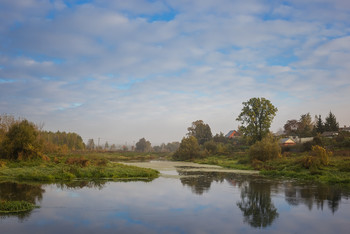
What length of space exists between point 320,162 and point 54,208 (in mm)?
25600

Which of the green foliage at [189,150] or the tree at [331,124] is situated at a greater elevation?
the tree at [331,124]

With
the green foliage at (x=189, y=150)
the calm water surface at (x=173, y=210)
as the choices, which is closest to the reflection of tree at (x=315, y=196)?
the calm water surface at (x=173, y=210)

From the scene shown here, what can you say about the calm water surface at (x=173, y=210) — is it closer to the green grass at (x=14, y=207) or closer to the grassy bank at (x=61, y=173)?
the green grass at (x=14, y=207)

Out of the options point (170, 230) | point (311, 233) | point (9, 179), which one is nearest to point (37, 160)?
point (9, 179)

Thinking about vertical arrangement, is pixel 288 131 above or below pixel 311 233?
above

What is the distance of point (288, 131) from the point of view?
87438 millimetres

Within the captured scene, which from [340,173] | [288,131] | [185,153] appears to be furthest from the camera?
[288,131]

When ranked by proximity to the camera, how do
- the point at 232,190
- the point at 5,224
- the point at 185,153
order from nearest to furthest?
1. the point at 5,224
2. the point at 232,190
3. the point at 185,153

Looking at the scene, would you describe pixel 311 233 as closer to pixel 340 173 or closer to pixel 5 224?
pixel 5 224

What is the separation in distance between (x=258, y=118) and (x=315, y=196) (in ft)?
137

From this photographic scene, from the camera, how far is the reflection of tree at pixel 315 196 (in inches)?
553

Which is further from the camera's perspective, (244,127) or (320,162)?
(244,127)

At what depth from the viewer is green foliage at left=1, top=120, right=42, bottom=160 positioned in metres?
28.5

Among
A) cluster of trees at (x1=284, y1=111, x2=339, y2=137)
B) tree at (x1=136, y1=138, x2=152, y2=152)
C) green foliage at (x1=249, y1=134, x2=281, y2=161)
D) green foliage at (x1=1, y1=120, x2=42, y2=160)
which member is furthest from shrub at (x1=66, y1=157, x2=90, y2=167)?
tree at (x1=136, y1=138, x2=152, y2=152)
